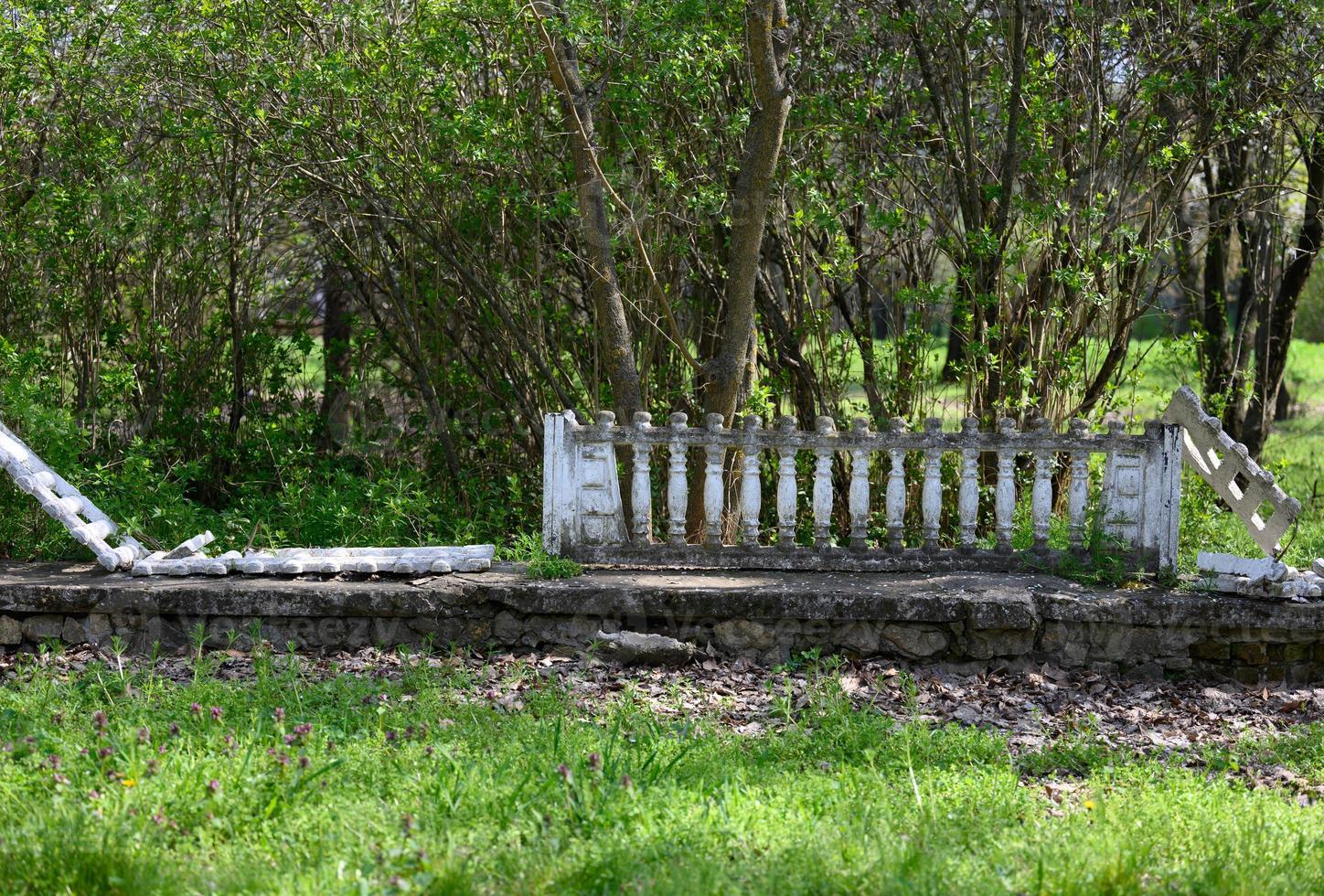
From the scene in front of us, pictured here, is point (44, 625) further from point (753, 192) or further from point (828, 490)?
point (753, 192)

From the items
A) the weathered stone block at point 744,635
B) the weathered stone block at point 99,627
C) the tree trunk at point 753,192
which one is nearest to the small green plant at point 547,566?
the weathered stone block at point 744,635

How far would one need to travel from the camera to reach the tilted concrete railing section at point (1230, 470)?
646cm

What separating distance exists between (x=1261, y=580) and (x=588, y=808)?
380 centimetres

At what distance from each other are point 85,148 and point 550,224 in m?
3.12

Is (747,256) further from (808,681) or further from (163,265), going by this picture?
(163,265)

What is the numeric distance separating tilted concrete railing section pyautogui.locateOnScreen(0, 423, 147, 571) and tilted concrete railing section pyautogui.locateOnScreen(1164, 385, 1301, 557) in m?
5.56

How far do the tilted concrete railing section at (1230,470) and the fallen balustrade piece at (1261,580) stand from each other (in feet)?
0.77

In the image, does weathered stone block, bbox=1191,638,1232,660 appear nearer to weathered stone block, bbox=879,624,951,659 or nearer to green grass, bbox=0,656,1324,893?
green grass, bbox=0,656,1324,893

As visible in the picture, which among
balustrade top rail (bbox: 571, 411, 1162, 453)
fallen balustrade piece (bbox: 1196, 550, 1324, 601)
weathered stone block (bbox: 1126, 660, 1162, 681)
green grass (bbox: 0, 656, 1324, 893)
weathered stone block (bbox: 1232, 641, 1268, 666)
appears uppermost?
balustrade top rail (bbox: 571, 411, 1162, 453)

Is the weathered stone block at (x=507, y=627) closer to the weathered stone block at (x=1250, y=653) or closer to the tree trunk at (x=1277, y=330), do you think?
the weathered stone block at (x=1250, y=653)

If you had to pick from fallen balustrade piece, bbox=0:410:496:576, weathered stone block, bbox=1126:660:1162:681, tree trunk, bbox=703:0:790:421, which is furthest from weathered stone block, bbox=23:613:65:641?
weathered stone block, bbox=1126:660:1162:681

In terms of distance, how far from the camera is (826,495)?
268 inches

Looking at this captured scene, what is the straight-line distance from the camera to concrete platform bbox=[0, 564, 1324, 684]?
20.3 ft

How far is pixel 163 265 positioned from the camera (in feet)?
30.1
